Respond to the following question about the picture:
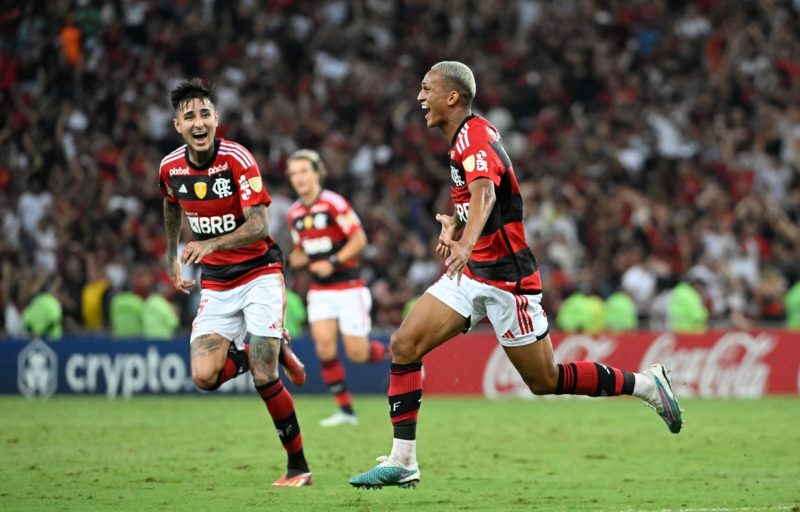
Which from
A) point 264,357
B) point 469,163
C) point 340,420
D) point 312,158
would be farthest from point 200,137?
point 340,420

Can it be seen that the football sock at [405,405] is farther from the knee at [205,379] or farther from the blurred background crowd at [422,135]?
the blurred background crowd at [422,135]

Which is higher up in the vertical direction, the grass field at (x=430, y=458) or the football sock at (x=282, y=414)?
the football sock at (x=282, y=414)

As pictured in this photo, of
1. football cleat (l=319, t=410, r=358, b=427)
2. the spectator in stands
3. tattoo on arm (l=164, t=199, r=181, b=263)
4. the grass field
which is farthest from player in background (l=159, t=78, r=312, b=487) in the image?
the spectator in stands

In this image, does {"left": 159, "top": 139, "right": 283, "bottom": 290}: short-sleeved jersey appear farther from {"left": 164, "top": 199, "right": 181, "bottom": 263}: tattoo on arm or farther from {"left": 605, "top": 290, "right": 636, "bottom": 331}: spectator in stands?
{"left": 605, "top": 290, "right": 636, "bottom": 331}: spectator in stands

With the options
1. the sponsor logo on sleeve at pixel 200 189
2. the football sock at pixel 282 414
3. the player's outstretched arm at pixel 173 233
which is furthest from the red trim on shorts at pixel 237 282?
the football sock at pixel 282 414

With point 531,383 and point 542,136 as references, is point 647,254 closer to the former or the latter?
point 542,136

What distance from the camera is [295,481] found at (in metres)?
9.60

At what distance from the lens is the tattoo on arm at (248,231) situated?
9352mm

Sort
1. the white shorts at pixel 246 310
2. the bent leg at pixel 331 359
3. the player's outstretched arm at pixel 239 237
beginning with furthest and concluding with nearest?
the bent leg at pixel 331 359
the white shorts at pixel 246 310
the player's outstretched arm at pixel 239 237

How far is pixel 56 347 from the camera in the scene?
19.9m

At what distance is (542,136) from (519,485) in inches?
631

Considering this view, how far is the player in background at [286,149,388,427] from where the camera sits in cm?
1530

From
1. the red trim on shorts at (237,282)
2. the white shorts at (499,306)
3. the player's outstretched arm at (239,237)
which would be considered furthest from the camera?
the red trim on shorts at (237,282)

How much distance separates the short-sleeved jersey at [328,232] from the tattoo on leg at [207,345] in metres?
5.67
